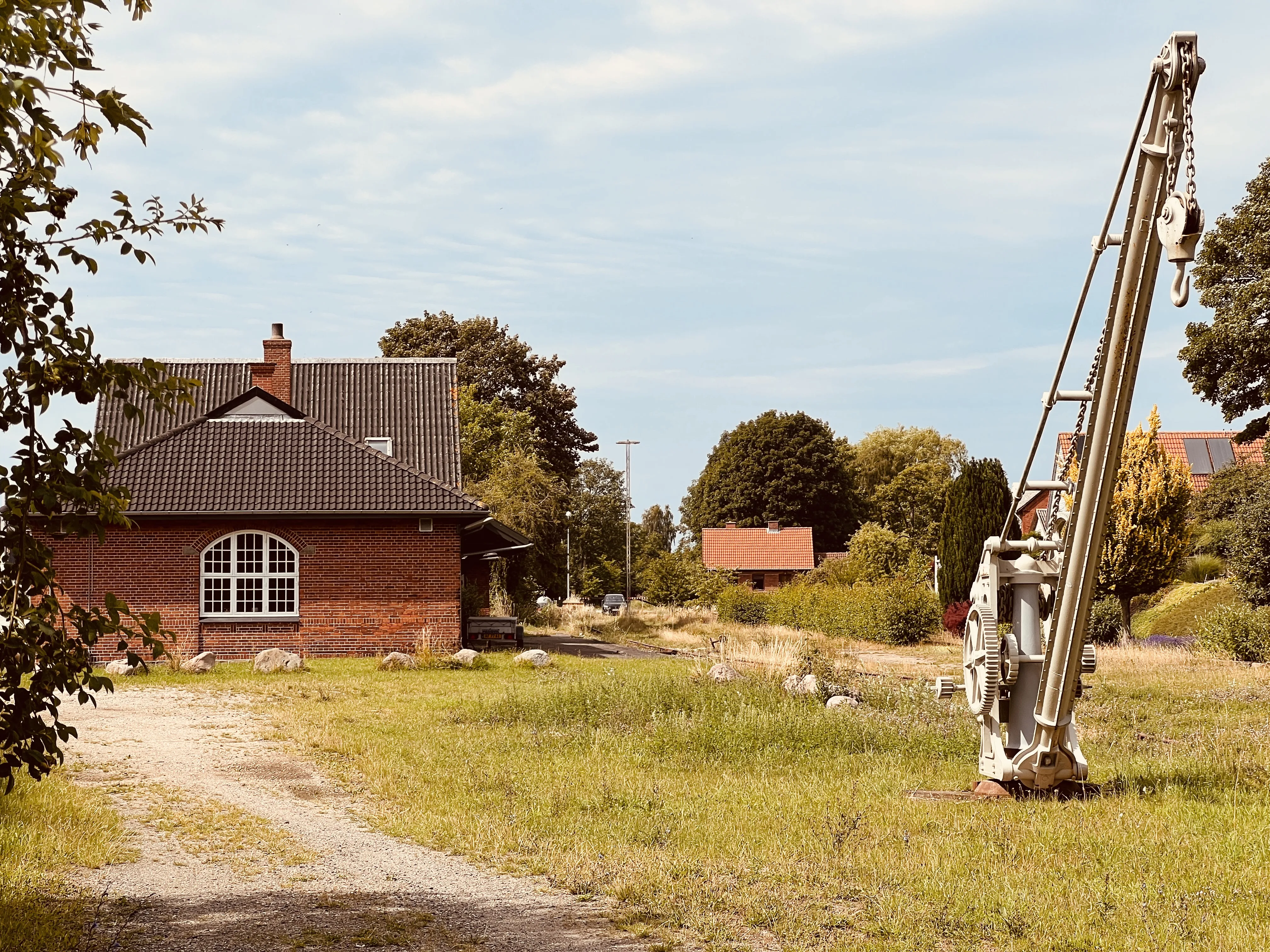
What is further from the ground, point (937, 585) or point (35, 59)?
point (35, 59)

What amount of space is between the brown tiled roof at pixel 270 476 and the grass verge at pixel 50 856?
14.7m

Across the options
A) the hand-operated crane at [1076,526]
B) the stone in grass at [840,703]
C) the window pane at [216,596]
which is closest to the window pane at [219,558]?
the window pane at [216,596]

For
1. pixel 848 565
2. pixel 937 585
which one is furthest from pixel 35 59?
pixel 848 565

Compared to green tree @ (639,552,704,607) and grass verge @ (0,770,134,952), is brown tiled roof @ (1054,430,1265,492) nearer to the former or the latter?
green tree @ (639,552,704,607)

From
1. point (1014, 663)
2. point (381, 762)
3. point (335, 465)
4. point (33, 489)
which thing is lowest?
point (381, 762)

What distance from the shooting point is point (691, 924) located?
655 cm

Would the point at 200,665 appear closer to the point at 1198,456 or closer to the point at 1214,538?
the point at 1214,538

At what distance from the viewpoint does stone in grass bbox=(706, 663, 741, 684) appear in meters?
16.5

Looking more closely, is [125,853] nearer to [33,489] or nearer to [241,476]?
[33,489]

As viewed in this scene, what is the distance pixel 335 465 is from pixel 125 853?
18.7 meters

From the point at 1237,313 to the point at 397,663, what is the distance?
72.5ft

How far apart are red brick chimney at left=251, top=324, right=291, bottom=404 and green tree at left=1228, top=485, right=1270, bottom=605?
79.0 feet

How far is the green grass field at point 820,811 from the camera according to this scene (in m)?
6.61

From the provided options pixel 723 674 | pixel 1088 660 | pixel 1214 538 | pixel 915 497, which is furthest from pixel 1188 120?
pixel 915 497
